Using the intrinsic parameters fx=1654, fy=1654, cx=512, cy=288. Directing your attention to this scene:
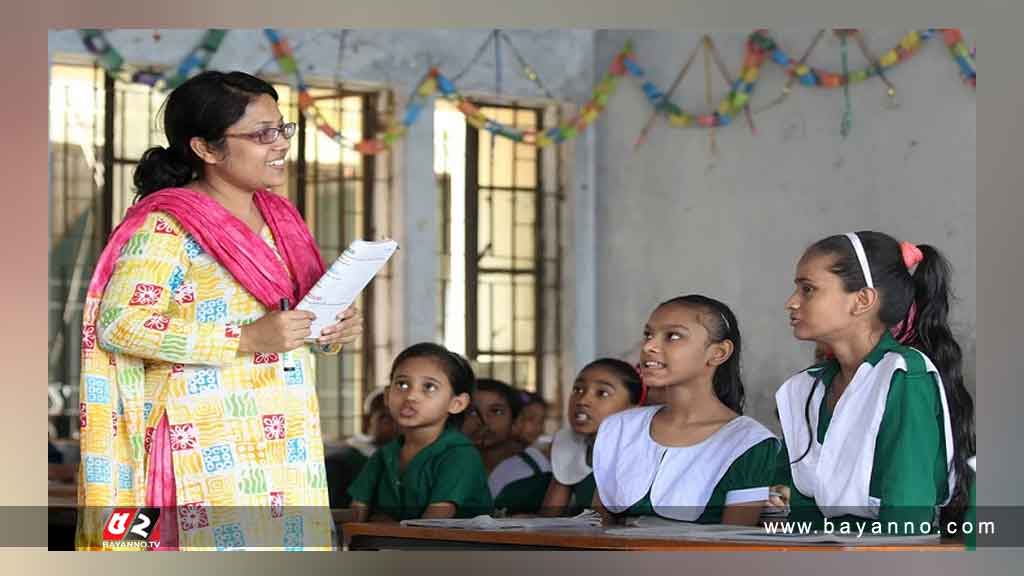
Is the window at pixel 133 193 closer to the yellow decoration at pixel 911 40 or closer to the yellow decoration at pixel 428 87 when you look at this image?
the yellow decoration at pixel 428 87

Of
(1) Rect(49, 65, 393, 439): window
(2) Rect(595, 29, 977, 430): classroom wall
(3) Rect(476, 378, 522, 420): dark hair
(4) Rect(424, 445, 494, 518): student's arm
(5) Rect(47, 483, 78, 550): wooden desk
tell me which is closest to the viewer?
(4) Rect(424, 445, 494, 518): student's arm

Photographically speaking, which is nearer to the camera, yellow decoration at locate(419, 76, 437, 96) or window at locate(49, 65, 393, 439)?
window at locate(49, 65, 393, 439)

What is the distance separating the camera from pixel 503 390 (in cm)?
631

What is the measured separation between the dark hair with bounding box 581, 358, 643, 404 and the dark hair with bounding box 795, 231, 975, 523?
91cm

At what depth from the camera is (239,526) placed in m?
4.08

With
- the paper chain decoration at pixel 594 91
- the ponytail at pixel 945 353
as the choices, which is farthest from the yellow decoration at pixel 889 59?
the ponytail at pixel 945 353

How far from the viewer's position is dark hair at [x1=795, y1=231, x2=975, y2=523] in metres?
4.62

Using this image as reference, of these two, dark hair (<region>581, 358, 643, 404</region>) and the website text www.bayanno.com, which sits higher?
dark hair (<region>581, 358, 643, 404</region>)

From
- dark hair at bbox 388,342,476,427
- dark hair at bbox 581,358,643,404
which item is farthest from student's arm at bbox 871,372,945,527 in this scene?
dark hair at bbox 388,342,476,427

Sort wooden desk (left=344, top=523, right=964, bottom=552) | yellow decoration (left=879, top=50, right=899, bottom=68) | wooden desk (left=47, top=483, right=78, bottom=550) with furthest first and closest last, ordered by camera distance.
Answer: yellow decoration (left=879, top=50, right=899, bottom=68), wooden desk (left=47, top=483, right=78, bottom=550), wooden desk (left=344, top=523, right=964, bottom=552)

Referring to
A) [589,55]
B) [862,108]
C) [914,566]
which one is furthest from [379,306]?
[914,566]

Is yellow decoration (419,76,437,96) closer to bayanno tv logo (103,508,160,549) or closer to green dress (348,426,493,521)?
green dress (348,426,493,521)

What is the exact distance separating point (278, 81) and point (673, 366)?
2730 mm

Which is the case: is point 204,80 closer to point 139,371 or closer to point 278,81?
point 139,371
